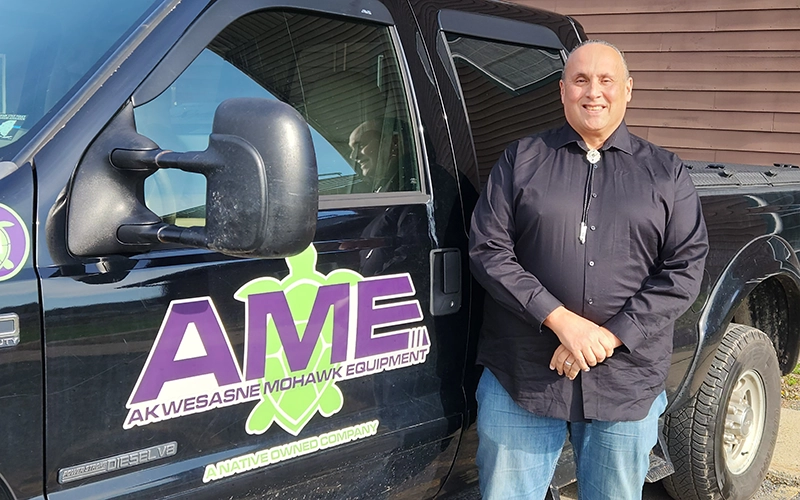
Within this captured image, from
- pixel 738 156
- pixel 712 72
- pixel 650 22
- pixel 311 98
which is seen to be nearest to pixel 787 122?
pixel 738 156

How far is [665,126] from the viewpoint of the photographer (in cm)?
722

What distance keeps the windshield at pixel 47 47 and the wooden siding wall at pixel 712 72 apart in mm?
5891

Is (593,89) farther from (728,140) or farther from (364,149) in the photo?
(728,140)

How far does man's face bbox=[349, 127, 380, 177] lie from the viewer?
240 cm

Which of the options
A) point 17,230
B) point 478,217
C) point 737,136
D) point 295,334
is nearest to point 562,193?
point 478,217

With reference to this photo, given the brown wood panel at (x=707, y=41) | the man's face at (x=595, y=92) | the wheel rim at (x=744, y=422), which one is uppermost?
the brown wood panel at (x=707, y=41)

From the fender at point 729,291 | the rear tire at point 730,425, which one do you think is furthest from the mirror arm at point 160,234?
the rear tire at point 730,425

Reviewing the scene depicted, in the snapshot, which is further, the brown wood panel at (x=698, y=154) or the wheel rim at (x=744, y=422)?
the brown wood panel at (x=698, y=154)

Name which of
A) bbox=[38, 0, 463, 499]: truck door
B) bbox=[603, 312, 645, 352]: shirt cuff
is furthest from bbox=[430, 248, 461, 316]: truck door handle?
bbox=[603, 312, 645, 352]: shirt cuff

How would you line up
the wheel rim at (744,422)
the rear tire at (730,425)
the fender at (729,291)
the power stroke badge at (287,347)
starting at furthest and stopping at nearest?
the wheel rim at (744,422) → the rear tire at (730,425) → the fender at (729,291) → the power stroke badge at (287,347)

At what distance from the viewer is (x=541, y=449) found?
262 cm

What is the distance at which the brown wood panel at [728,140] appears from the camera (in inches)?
261

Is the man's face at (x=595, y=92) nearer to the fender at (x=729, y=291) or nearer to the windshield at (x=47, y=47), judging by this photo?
the fender at (x=729, y=291)

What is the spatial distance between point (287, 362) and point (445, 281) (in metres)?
0.64
